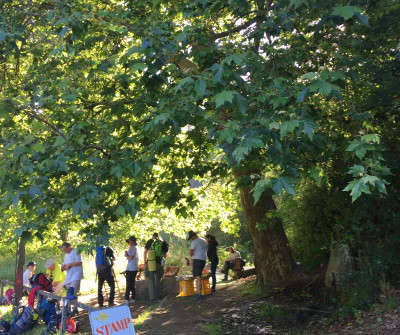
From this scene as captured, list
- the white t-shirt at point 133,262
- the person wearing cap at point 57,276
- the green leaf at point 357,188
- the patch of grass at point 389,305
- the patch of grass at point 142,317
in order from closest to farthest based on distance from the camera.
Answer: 1. the green leaf at point 357,188
2. the patch of grass at point 389,305
3. the patch of grass at point 142,317
4. the person wearing cap at point 57,276
5. the white t-shirt at point 133,262

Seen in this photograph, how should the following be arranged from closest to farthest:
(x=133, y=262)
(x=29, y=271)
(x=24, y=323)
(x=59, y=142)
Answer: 1. (x=59, y=142)
2. (x=24, y=323)
3. (x=133, y=262)
4. (x=29, y=271)

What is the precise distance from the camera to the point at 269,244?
12000 mm

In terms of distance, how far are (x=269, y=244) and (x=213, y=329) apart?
349cm

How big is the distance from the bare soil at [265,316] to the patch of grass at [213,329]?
0.02 metres

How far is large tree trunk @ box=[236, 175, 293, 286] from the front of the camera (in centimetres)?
1191

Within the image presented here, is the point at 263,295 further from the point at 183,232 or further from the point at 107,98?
the point at 183,232

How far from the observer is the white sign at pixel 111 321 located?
234 inches

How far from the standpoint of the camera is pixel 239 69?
6.09 meters

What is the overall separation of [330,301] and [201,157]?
4.16m

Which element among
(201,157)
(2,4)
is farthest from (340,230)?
(2,4)

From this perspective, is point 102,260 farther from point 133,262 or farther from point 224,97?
point 224,97

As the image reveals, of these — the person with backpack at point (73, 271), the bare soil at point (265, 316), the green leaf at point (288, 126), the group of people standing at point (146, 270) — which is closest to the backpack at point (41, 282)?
the person with backpack at point (73, 271)

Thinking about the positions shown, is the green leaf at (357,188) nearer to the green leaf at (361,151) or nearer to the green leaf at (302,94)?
the green leaf at (361,151)

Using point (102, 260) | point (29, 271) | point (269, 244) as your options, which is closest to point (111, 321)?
point (102, 260)
